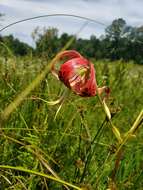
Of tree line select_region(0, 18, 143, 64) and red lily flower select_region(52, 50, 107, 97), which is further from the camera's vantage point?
tree line select_region(0, 18, 143, 64)

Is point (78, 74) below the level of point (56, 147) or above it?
above

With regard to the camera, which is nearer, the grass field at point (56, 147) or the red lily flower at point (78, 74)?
the red lily flower at point (78, 74)

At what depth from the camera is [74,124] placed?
71.4 inches

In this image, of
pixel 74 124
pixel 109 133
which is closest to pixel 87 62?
pixel 74 124

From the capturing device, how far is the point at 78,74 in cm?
89

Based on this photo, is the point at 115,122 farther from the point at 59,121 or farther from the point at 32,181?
the point at 32,181

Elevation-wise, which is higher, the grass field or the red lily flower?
the red lily flower

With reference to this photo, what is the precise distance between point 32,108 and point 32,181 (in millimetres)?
403

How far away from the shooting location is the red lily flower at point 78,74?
86 cm

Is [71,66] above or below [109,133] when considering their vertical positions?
above

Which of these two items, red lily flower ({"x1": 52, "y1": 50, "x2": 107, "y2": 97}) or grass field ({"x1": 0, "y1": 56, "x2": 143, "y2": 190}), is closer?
red lily flower ({"x1": 52, "y1": 50, "x2": 107, "y2": 97})

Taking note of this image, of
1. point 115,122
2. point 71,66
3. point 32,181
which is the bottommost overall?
point 115,122

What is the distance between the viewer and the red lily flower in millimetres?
858

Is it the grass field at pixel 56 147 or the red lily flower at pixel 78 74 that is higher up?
the red lily flower at pixel 78 74
